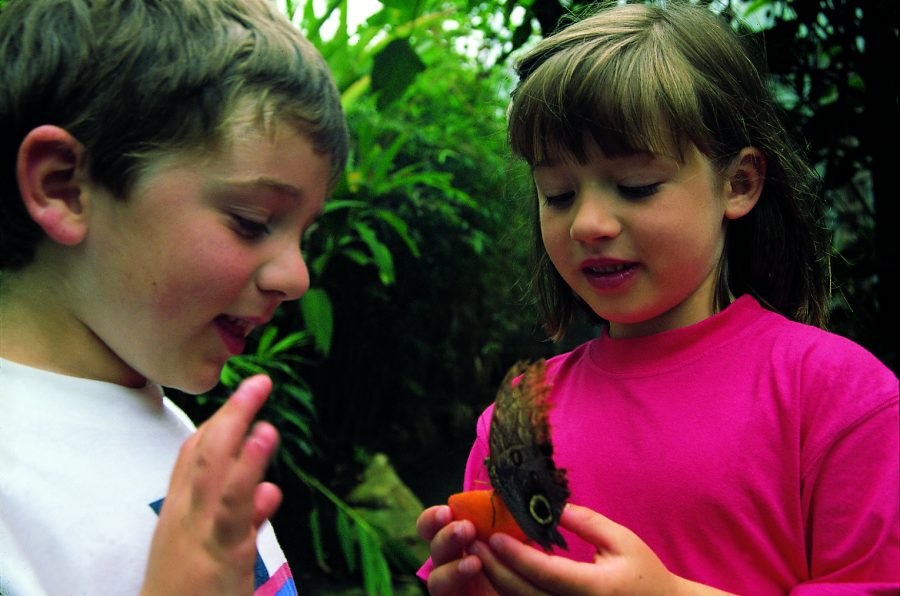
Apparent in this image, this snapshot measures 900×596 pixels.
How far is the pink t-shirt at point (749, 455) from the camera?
1.12 metres

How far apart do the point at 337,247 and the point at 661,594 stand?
307 cm

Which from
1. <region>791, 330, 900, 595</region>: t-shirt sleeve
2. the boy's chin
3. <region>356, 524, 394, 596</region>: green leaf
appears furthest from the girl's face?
<region>356, 524, 394, 596</region>: green leaf

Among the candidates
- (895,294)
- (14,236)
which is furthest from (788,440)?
(895,294)

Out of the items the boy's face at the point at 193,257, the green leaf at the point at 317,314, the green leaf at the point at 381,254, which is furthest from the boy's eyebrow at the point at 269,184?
the green leaf at the point at 381,254

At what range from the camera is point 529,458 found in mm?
946

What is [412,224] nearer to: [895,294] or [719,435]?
[895,294]

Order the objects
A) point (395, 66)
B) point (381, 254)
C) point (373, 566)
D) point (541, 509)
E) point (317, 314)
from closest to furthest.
Result: point (541, 509), point (395, 66), point (373, 566), point (317, 314), point (381, 254)

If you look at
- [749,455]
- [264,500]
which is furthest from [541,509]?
[749,455]

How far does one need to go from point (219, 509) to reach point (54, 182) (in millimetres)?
539

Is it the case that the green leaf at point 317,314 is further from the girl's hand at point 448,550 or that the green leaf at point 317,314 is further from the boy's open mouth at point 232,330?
the girl's hand at point 448,550

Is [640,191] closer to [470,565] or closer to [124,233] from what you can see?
[470,565]

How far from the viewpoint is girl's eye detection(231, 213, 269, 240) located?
3.71ft

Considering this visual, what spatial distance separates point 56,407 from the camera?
42.1 inches

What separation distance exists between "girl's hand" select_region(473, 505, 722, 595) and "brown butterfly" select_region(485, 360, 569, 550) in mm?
44
